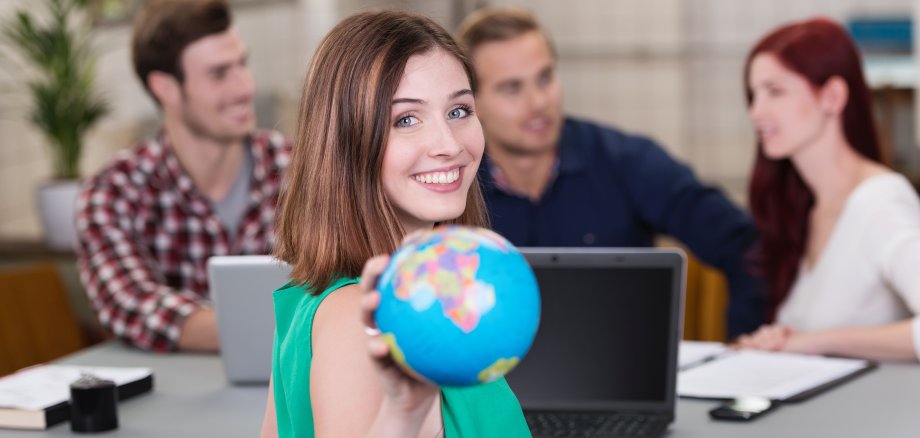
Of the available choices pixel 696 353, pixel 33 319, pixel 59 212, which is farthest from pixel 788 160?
pixel 59 212

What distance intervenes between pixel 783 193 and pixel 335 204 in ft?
5.50

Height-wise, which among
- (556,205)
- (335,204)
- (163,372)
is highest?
(335,204)

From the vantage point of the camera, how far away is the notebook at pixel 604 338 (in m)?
1.90

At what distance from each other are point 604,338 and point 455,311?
986mm

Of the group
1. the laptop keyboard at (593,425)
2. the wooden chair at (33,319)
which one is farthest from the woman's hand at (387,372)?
the wooden chair at (33,319)

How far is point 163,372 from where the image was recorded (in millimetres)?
2342

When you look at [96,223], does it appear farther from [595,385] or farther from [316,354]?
[316,354]

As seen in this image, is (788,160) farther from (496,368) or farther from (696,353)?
(496,368)

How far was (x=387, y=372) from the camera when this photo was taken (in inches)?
40.5

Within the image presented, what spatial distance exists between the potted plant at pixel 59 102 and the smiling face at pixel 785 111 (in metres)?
2.32

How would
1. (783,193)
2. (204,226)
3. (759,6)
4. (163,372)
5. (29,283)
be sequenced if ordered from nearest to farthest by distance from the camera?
(163,372) → (783,193) → (204,226) → (29,283) → (759,6)

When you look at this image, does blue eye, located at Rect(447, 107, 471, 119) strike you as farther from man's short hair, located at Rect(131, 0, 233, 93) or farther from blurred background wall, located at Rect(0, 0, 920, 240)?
blurred background wall, located at Rect(0, 0, 920, 240)

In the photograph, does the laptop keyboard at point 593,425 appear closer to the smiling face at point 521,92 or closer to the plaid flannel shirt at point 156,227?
the plaid flannel shirt at point 156,227

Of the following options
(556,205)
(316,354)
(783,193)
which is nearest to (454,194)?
(316,354)
